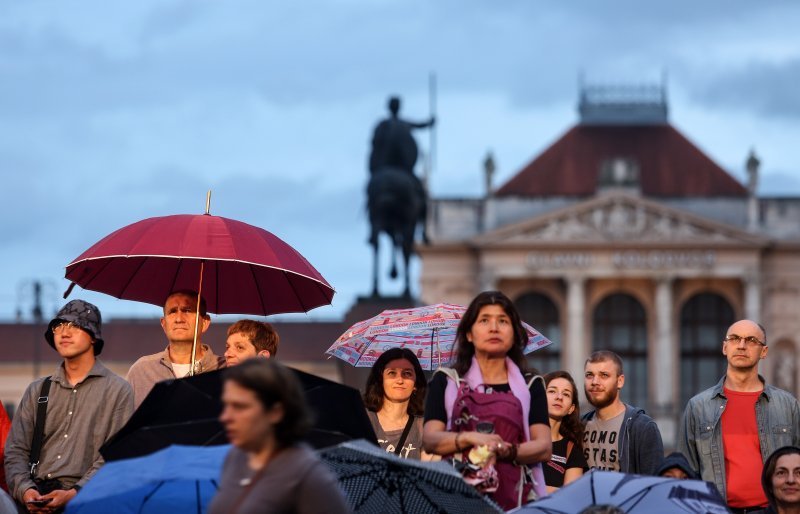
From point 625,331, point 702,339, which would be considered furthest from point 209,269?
point 625,331

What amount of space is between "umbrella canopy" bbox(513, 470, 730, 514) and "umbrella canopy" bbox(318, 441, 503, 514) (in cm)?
22

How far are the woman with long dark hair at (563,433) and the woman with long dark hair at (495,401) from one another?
5.73 ft

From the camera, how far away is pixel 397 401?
9.30m

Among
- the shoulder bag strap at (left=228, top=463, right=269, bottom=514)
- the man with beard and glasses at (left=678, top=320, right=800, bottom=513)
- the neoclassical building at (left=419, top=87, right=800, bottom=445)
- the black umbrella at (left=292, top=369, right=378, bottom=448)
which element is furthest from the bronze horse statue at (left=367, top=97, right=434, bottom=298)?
the neoclassical building at (left=419, top=87, right=800, bottom=445)

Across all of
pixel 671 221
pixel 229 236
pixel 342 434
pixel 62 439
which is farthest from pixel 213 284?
pixel 671 221

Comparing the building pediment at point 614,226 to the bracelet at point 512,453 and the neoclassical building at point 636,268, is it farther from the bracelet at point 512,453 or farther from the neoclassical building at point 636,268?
the bracelet at point 512,453

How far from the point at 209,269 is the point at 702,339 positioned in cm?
5112

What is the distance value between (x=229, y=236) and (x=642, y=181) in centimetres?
5435

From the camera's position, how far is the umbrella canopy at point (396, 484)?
7.13 metres

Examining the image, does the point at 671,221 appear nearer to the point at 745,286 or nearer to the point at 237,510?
the point at 745,286

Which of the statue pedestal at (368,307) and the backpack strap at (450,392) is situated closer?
the backpack strap at (450,392)

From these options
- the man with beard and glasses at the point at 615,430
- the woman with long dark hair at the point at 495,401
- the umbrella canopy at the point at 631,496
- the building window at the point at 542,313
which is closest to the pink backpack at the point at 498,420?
the woman with long dark hair at the point at 495,401

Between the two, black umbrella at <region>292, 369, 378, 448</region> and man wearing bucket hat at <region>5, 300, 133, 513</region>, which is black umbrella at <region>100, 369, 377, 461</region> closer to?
black umbrella at <region>292, 369, 378, 448</region>

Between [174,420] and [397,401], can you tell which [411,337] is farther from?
[174,420]
